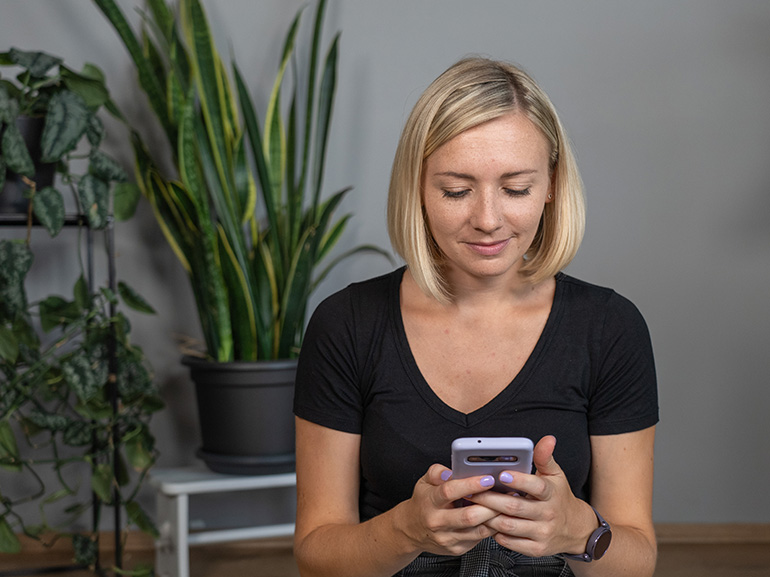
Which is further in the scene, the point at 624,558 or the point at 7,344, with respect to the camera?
the point at 7,344

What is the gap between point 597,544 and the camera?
1034 mm

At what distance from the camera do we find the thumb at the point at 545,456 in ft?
3.06

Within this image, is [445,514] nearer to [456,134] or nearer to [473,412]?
[473,412]

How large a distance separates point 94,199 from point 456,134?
1307 millimetres

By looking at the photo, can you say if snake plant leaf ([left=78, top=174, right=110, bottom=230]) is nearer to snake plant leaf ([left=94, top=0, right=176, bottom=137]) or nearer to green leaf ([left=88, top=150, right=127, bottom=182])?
green leaf ([left=88, top=150, right=127, bottom=182])

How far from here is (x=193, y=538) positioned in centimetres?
221

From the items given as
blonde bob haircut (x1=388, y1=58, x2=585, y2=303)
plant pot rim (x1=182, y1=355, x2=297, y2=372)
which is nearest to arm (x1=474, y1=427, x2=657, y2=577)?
blonde bob haircut (x1=388, y1=58, x2=585, y2=303)

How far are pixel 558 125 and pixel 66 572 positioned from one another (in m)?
1.97

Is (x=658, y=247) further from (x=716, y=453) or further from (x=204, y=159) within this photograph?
(x=204, y=159)

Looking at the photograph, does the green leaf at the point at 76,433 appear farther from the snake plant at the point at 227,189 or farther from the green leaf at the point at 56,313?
the snake plant at the point at 227,189

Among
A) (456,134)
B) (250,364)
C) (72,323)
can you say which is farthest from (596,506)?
(72,323)

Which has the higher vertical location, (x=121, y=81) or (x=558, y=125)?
(x=121, y=81)

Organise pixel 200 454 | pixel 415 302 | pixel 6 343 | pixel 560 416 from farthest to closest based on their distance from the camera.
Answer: pixel 200 454 → pixel 6 343 → pixel 415 302 → pixel 560 416

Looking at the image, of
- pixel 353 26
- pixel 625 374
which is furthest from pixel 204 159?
pixel 625 374
